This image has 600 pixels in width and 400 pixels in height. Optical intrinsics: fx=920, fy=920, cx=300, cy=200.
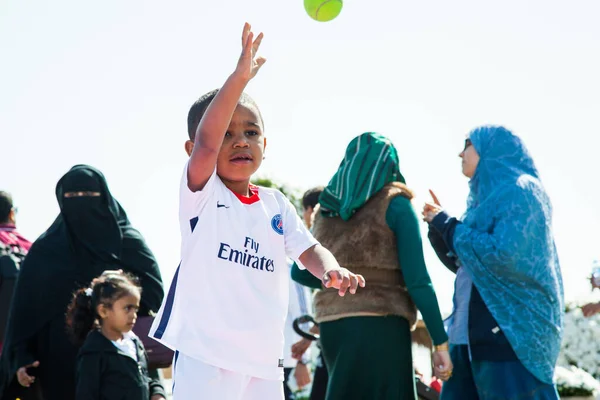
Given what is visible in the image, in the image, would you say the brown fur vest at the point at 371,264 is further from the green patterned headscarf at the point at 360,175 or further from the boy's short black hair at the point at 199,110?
the boy's short black hair at the point at 199,110

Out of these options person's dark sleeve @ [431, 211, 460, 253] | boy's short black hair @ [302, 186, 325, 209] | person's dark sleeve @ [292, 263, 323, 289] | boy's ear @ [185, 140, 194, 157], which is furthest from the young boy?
boy's short black hair @ [302, 186, 325, 209]

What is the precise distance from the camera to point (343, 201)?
5.25m

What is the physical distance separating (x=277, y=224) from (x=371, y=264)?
1.54m

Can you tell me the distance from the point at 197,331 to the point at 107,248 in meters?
3.27

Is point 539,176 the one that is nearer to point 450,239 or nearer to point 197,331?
point 450,239

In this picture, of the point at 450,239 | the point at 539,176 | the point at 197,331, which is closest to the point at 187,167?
the point at 197,331

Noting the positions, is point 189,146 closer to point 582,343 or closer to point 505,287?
point 505,287

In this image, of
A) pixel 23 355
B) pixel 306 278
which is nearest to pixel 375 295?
pixel 306 278

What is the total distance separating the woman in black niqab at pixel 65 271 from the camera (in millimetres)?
6121

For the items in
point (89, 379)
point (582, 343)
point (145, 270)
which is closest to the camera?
point (89, 379)

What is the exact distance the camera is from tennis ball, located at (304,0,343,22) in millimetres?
5328

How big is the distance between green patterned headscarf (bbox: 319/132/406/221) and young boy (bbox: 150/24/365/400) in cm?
165

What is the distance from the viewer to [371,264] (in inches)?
199

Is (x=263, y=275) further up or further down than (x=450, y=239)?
further down
